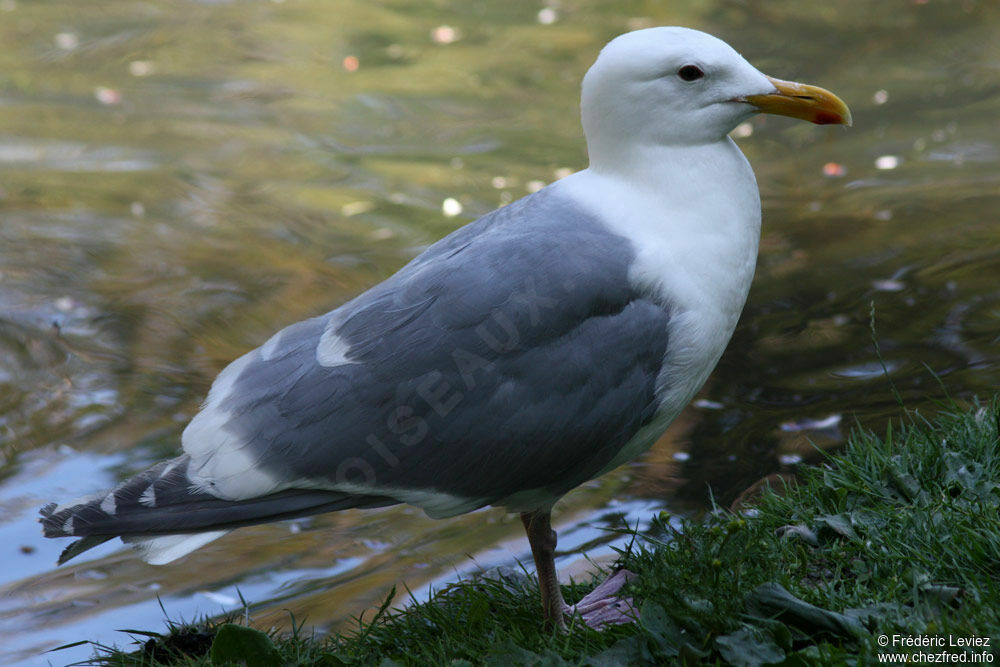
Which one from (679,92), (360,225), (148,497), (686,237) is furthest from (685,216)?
(360,225)

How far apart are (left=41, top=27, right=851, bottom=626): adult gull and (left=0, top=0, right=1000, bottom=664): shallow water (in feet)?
3.38

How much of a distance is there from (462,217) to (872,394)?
3.04m

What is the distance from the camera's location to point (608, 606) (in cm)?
337

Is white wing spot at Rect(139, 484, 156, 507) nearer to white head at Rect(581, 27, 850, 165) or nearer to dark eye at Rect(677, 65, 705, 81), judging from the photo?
white head at Rect(581, 27, 850, 165)

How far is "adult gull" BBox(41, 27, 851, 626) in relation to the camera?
3104mm

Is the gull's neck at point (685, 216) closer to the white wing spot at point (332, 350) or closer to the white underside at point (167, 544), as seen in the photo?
the white wing spot at point (332, 350)

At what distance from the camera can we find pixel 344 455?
312cm

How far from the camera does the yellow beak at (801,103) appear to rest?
3268mm

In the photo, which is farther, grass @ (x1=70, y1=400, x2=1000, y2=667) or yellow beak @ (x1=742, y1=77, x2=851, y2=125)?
yellow beak @ (x1=742, y1=77, x2=851, y2=125)

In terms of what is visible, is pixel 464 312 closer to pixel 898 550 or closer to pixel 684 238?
pixel 684 238

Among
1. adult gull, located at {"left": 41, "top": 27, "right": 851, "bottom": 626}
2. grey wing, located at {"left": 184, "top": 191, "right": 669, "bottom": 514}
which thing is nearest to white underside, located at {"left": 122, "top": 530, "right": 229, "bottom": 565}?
adult gull, located at {"left": 41, "top": 27, "right": 851, "bottom": 626}

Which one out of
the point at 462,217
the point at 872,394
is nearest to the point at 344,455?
the point at 872,394

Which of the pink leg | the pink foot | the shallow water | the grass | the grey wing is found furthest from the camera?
the shallow water

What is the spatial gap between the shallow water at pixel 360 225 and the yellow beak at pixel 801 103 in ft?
3.59
